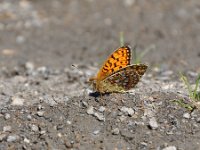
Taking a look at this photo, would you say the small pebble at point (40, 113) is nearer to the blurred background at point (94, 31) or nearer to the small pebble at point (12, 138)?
the small pebble at point (12, 138)

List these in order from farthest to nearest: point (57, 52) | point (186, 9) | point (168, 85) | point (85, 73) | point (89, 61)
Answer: point (186, 9), point (57, 52), point (89, 61), point (85, 73), point (168, 85)

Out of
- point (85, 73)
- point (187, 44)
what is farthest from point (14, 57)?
point (187, 44)

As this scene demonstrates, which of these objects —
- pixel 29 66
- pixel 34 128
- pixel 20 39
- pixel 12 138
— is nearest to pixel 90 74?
pixel 29 66

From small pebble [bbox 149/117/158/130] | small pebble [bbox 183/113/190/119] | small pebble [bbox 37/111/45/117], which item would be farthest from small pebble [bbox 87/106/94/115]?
small pebble [bbox 183/113/190/119]

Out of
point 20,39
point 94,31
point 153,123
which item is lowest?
point 153,123

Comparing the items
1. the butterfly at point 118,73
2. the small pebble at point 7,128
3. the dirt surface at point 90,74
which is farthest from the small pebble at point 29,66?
the small pebble at point 7,128

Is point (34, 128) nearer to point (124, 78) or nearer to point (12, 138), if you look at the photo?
point (12, 138)

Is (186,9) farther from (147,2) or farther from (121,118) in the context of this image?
(121,118)
